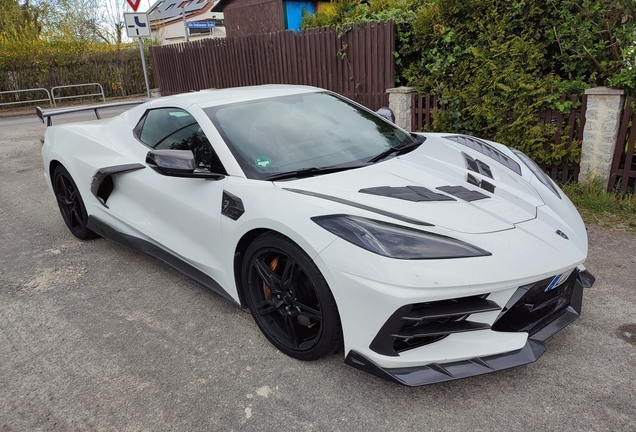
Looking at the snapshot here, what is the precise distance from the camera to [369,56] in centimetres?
711

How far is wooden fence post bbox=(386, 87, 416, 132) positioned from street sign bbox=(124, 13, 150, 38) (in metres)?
5.05

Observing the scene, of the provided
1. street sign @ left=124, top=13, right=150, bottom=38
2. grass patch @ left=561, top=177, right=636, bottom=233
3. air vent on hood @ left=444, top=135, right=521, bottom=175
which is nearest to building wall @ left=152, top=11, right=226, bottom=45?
street sign @ left=124, top=13, right=150, bottom=38

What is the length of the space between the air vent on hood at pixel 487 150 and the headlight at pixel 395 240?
1.31m

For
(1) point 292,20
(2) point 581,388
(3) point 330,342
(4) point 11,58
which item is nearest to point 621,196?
(2) point 581,388

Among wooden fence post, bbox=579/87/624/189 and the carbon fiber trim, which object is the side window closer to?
the carbon fiber trim

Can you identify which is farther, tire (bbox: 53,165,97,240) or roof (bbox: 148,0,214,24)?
roof (bbox: 148,0,214,24)

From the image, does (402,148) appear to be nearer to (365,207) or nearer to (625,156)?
(365,207)

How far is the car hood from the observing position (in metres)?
2.27

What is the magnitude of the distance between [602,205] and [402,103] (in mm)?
2880

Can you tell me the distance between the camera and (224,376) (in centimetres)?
248

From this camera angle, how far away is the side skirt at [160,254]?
2947 mm

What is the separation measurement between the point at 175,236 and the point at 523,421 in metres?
2.29

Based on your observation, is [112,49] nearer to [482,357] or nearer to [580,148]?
[580,148]

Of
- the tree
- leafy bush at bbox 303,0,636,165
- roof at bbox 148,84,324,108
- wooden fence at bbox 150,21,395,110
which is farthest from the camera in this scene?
the tree
